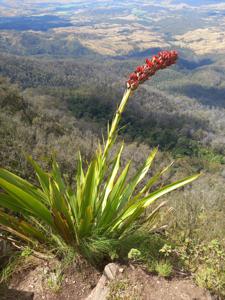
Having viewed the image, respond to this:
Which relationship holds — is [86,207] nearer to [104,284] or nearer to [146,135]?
[104,284]

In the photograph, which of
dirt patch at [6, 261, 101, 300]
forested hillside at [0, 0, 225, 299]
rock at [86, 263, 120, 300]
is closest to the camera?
rock at [86, 263, 120, 300]

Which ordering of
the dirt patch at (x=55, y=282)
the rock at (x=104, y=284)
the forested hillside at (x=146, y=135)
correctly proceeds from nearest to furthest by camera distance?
the rock at (x=104, y=284) < the dirt patch at (x=55, y=282) < the forested hillside at (x=146, y=135)

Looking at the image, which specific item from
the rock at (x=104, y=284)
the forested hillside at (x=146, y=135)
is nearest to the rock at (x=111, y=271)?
the rock at (x=104, y=284)

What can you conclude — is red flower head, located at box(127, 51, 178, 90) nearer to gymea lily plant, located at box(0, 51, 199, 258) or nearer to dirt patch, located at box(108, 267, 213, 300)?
gymea lily plant, located at box(0, 51, 199, 258)

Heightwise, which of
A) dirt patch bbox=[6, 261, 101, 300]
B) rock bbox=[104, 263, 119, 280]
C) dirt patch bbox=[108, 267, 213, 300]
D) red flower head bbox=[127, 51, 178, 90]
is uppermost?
red flower head bbox=[127, 51, 178, 90]

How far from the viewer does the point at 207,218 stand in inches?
175

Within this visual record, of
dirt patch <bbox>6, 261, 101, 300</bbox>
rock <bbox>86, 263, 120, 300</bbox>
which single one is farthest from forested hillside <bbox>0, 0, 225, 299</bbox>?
dirt patch <bbox>6, 261, 101, 300</bbox>

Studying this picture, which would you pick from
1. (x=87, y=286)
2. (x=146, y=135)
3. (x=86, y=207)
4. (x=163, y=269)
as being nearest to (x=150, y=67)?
(x=86, y=207)

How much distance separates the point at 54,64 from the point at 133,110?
65.1m

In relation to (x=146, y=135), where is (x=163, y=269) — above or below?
above

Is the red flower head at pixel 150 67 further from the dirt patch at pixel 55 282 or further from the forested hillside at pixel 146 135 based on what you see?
the dirt patch at pixel 55 282

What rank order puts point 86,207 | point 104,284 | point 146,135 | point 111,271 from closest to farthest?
point 104,284, point 111,271, point 86,207, point 146,135

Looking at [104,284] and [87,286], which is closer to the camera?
[104,284]

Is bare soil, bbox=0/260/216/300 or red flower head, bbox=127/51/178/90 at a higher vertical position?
red flower head, bbox=127/51/178/90
